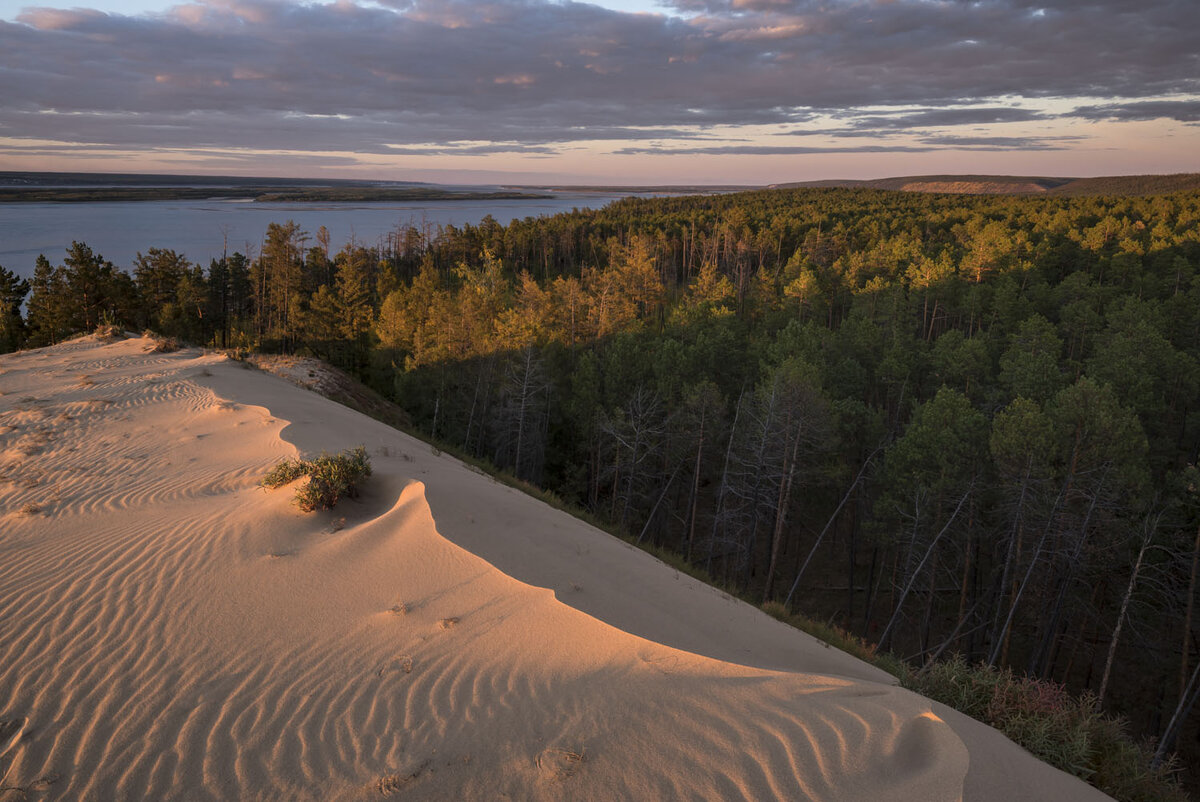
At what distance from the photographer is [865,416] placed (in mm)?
24828

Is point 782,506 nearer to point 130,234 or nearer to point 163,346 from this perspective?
point 163,346

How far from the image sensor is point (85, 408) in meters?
17.0

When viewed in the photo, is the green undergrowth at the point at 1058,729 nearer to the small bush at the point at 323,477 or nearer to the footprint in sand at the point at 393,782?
the footprint in sand at the point at 393,782

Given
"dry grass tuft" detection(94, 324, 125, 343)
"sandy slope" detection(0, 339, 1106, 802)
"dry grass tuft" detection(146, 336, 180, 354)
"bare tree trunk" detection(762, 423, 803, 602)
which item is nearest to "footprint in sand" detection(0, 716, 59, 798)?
"sandy slope" detection(0, 339, 1106, 802)

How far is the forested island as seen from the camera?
725 inches

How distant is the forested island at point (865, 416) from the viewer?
1841 cm

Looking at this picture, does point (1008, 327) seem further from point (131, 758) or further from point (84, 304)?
point (84, 304)

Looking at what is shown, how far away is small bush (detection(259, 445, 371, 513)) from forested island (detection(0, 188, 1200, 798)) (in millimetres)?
10547

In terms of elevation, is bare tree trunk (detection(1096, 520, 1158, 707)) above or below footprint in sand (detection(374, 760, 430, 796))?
below

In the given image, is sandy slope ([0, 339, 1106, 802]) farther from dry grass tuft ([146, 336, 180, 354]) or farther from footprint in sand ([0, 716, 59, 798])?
dry grass tuft ([146, 336, 180, 354])

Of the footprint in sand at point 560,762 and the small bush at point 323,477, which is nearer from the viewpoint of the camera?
the footprint in sand at point 560,762

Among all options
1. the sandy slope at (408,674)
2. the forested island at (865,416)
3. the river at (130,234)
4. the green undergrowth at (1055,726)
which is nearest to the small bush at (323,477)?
the sandy slope at (408,674)

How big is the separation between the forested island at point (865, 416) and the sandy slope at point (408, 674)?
14.9 feet

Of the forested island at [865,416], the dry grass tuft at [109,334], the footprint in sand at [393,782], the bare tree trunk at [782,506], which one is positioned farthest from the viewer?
the dry grass tuft at [109,334]
